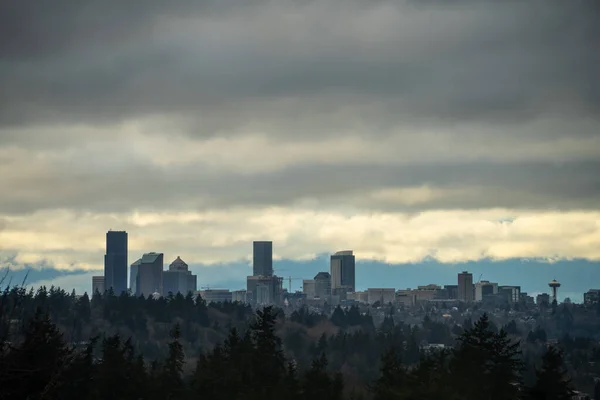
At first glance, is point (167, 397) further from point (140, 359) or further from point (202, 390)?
point (140, 359)

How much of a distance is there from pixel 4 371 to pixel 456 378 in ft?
195

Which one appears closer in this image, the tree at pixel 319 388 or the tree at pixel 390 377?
the tree at pixel 390 377

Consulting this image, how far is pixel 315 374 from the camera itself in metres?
107

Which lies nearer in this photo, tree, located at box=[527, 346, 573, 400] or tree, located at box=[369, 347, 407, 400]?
tree, located at box=[527, 346, 573, 400]

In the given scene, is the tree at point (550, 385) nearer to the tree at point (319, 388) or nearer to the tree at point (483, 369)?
the tree at point (483, 369)

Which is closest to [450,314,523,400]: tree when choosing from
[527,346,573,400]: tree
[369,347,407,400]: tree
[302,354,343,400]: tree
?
[527,346,573,400]: tree

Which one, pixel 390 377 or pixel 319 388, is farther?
pixel 319 388

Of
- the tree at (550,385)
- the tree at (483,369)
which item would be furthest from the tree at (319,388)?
the tree at (550,385)

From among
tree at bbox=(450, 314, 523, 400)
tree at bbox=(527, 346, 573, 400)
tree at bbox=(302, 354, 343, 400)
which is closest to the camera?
tree at bbox=(527, 346, 573, 400)

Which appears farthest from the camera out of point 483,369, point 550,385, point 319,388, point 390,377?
point 319,388

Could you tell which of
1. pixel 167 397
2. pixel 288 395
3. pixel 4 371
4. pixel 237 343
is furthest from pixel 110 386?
pixel 4 371

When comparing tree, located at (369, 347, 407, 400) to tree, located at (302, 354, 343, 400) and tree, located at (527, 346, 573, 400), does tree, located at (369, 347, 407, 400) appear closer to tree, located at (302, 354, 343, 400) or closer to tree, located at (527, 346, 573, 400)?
tree, located at (302, 354, 343, 400)

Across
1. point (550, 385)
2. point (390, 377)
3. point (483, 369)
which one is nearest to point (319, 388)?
point (390, 377)

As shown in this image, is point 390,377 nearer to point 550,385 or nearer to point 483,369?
point 483,369
